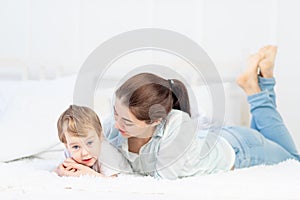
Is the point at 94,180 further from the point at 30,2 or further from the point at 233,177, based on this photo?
the point at 30,2

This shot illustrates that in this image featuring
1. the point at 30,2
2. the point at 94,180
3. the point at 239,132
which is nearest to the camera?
the point at 94,180

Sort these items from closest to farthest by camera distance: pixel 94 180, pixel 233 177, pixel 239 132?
1. pixel 94 180
2. pixel 233 177
3. pixel 239 132

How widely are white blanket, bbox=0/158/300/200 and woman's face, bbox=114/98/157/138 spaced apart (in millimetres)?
103

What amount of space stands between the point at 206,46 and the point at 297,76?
394mm

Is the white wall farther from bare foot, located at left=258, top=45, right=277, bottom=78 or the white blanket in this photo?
the white blanket

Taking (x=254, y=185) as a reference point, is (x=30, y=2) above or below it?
above

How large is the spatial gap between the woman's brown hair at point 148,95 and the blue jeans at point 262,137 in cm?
34

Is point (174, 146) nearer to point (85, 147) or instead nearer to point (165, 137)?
point (165, 137)

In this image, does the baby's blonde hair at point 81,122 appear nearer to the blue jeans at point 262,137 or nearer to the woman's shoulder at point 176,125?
Result: the woman's shoulder at point 176,125

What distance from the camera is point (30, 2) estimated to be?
1991 mm

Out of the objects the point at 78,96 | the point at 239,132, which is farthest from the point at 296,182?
Answer: the point at 78,96

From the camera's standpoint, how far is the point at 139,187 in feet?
3.27

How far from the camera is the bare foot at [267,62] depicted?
1634mm

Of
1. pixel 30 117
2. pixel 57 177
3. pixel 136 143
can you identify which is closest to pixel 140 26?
pixel 30 117
